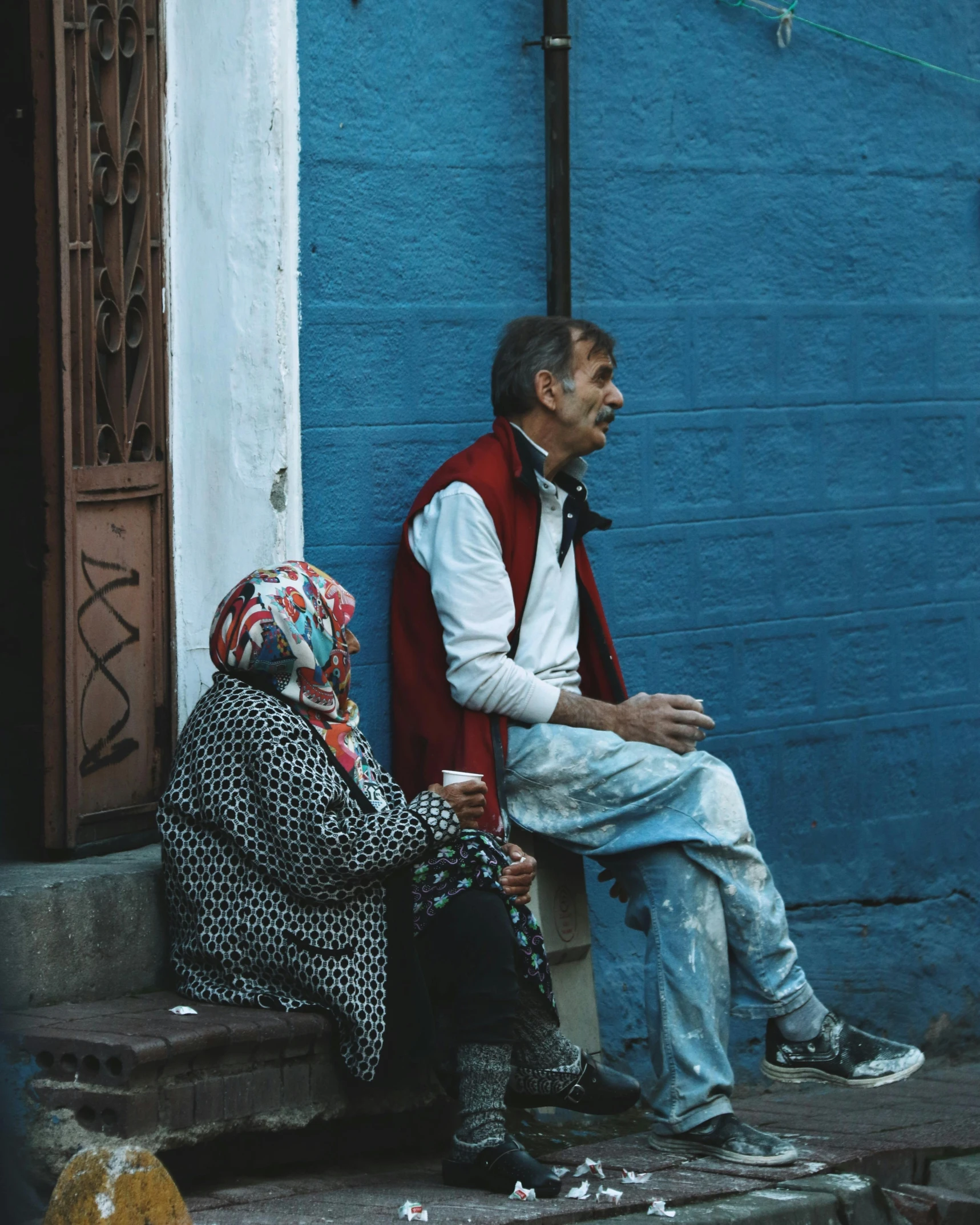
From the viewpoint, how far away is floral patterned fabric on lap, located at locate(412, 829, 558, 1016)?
13.6 ft

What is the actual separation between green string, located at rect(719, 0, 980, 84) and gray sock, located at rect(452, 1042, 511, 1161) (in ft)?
9.86

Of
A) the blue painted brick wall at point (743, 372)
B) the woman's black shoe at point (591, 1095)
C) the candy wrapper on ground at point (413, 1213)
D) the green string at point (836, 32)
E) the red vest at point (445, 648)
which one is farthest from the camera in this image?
the green string at point (836, 32)

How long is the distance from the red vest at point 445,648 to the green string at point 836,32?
5.41ft

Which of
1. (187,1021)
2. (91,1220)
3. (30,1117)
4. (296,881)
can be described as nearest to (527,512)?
(296,881)

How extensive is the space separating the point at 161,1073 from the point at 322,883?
0.47 meters

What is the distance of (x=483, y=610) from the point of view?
14.9ft

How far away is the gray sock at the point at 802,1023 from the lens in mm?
4488

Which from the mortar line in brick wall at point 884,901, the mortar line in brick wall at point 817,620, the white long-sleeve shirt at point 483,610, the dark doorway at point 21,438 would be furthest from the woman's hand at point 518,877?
the mortar line in brick wall at point 884,901

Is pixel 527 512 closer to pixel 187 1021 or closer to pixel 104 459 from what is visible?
pixel 104 459

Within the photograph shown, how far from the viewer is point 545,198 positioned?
17.0 feet

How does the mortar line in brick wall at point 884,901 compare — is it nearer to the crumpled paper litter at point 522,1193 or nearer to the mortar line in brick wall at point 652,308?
the mortar line in brick wall at point 652,308

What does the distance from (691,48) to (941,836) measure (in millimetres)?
2457

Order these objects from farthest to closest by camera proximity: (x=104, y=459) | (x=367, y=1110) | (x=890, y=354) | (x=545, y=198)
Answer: (x=890, y=354)
(x=545, y=198)
(x=104, y=459)
(x=367, y=1110)

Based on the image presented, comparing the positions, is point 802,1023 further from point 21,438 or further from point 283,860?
point 21,438
